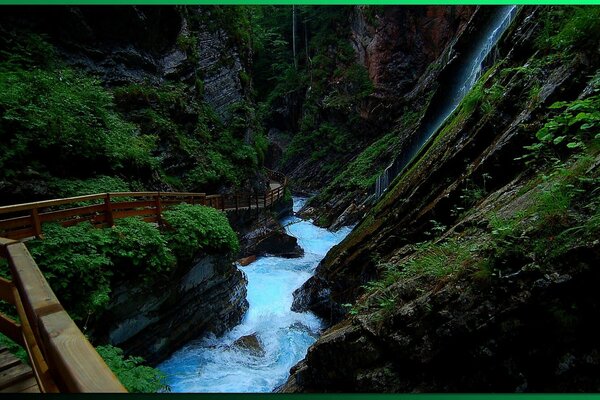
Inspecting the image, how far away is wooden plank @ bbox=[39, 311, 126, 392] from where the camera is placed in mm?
715

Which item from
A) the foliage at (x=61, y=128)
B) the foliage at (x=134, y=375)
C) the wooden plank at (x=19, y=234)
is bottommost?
the foliage at (x=134, y=375)

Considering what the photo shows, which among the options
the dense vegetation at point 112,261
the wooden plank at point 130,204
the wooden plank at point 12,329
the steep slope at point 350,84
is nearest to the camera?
the wooden plank at point 12,329

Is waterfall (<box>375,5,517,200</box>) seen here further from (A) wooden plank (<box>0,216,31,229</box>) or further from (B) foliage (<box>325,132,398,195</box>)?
(A) wooden plank (<box>0,216,31,229</box>)

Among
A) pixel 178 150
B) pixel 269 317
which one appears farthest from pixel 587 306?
pixel 178 150

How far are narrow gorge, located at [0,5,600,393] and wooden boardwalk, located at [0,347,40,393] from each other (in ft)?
0.49

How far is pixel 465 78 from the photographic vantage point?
7.68 metres

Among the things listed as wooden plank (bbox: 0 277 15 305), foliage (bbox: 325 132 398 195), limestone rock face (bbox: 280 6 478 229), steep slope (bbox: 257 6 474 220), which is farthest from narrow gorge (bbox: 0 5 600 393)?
steep slope (bbox: 257 6 474 220)

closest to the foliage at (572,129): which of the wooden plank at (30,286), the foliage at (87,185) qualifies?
the wooden plank at (30,286)

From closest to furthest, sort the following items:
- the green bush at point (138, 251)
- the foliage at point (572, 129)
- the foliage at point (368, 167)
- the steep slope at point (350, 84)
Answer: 1. the foliage at point (572, 129)
2. the green bush at point (138, 251)
3. the foliage at point (368, 167)
4. the steep slope at point (350, 84)

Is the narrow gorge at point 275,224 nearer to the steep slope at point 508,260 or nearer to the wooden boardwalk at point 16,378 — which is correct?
the steep slope at point 508,260

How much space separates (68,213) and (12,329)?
10.1ft

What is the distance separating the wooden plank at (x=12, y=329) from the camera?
156 cm

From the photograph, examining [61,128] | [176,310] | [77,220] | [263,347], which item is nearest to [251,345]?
[263,347]

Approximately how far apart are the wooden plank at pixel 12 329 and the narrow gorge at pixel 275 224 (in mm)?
23
